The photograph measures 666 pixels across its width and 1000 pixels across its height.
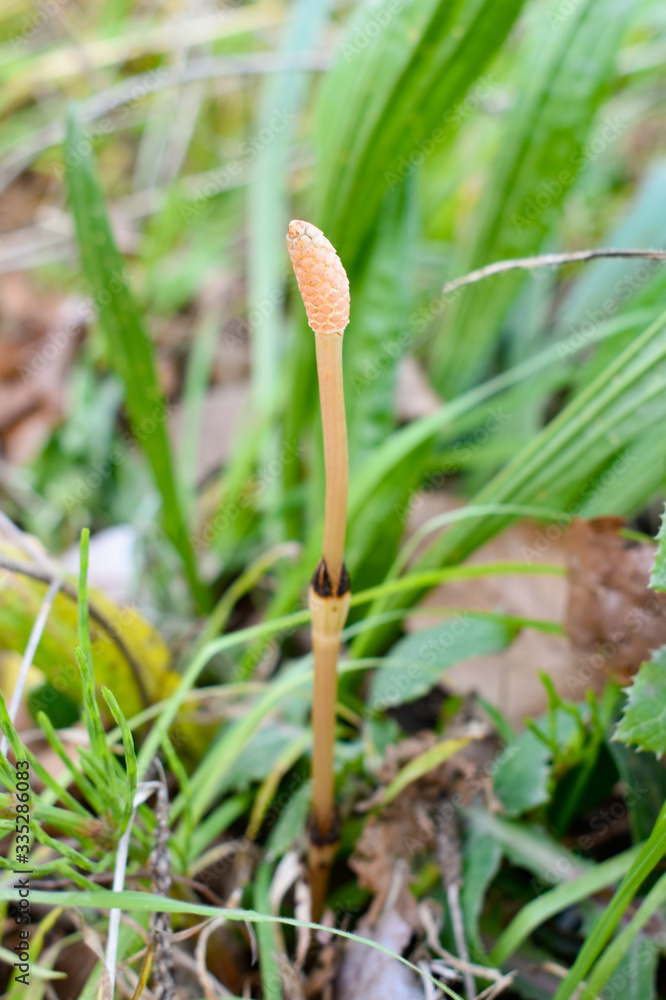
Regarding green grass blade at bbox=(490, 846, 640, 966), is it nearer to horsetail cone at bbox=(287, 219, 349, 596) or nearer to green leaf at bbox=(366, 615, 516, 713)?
green leaf at bbox=(366, 615, 516, 713)

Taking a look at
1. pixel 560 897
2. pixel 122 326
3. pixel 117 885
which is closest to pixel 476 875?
pixel 560 897

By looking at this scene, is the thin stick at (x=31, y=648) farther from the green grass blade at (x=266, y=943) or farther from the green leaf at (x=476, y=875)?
the green leaf at (x=476, y=875)

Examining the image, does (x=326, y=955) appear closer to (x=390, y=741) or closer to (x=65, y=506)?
(x=390, y=741)

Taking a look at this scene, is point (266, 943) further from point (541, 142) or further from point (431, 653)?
point (541, 142)

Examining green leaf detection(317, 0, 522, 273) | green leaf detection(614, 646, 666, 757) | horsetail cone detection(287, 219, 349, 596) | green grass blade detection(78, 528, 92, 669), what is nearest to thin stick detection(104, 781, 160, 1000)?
green grass blade detection(78, 528, 92, 669)

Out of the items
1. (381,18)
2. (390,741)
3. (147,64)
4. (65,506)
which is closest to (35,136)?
(147,64)
